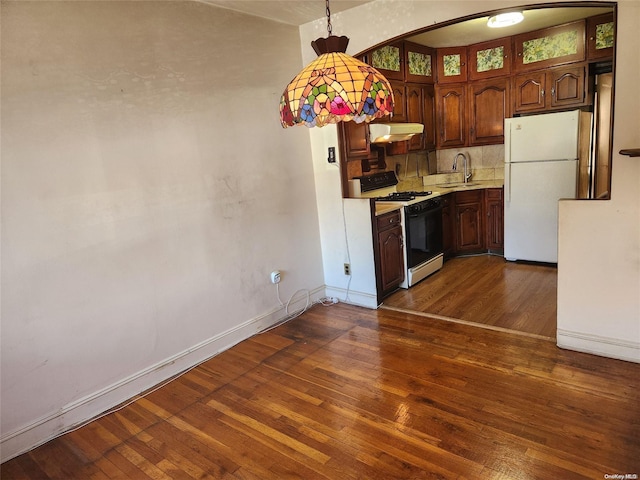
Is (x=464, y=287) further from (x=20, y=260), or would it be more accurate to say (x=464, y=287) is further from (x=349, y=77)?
(x=20, y=260)

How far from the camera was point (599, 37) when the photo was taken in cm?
421

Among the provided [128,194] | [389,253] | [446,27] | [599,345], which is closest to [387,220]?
[389,253]

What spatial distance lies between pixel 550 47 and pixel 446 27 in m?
1.24

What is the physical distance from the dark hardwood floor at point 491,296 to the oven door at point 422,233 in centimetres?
26

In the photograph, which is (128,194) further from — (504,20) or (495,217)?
(495,217)

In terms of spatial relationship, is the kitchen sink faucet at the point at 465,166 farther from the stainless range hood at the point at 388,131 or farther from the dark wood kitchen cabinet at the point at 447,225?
the stainless range hood at the point at 388,131

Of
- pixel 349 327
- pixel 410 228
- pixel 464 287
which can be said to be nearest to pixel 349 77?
pixel 349 327

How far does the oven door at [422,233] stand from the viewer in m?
4.25

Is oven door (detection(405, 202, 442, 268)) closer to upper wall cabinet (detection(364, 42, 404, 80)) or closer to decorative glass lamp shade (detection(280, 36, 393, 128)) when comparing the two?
upper wall cabinet (detection(364, 42, 404, 80))

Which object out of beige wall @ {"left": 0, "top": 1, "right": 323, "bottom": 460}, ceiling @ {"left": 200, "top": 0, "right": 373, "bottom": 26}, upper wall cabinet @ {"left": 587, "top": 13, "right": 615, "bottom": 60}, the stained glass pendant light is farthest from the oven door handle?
the stained glass pendant light

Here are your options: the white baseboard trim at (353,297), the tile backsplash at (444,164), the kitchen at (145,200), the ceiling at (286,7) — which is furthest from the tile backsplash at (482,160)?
the ceiling at (286,7)

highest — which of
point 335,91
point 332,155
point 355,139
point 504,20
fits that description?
point 504,20

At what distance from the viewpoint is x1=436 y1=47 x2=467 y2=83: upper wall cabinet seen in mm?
5031

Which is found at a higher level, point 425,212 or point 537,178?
point 537,178
